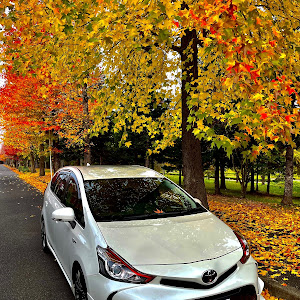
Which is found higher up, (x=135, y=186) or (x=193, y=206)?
(x=135, y=186)

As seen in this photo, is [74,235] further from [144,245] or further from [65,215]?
[144,245]

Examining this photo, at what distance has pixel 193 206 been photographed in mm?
3850

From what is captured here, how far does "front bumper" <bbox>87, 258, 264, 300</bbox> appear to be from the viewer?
91.7 inches

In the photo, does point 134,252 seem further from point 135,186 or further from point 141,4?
point 141,4

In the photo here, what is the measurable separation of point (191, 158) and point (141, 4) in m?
3.64

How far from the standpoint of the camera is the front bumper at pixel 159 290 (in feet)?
7.64

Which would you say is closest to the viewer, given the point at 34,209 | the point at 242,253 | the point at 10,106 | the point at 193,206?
the point at 242,253

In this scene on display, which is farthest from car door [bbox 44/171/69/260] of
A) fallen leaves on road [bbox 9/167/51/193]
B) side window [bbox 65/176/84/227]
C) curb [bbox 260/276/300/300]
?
fallen leaves on road [bbox 9/167/51/193]

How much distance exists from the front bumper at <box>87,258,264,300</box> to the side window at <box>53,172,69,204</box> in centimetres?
188

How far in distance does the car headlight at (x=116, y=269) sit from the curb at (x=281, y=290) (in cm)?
219

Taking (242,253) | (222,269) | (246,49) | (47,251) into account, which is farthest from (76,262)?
(246,49)

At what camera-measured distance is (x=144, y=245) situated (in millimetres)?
2682

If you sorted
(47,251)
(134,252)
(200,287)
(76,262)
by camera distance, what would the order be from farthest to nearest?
(47,251), (76,262), (134,252), (200,287)

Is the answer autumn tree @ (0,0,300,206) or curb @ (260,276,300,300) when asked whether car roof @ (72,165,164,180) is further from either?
curb @ (260,276,300,300)
